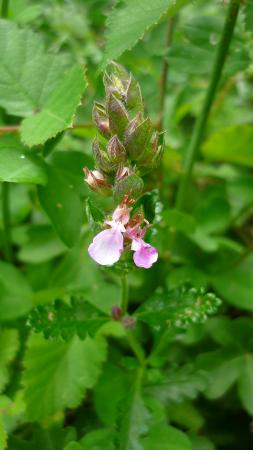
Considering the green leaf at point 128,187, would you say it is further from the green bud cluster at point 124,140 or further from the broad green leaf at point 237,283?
the broad green leaf at point 237,283

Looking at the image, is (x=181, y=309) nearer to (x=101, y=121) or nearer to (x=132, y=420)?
(x=132, y=420)

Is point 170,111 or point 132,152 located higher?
point 132,152

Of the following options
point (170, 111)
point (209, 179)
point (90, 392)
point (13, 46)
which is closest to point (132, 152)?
point (13, 46)

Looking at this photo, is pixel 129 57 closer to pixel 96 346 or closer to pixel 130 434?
pixel 96 346

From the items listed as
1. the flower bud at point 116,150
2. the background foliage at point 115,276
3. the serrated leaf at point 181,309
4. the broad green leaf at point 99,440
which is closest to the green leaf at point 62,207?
the background foliage at point 115,276

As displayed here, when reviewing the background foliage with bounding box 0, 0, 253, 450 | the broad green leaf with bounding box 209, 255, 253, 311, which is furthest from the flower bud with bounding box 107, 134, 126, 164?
the broad green leaf with bounding box 209, 255, 253, 311

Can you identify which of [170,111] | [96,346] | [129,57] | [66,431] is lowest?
[66,431]

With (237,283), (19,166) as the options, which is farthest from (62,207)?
(237,283)
